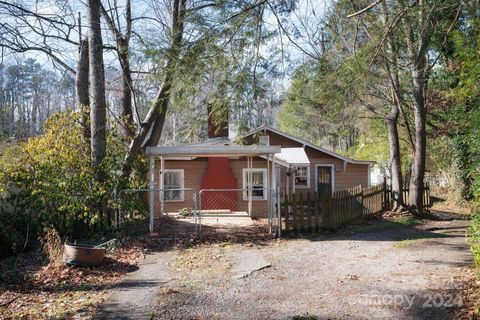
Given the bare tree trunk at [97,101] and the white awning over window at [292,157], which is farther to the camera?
the white awning over window at [292,157]

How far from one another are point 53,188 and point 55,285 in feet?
14.0

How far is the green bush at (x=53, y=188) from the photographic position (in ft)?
34.7

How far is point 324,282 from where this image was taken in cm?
686

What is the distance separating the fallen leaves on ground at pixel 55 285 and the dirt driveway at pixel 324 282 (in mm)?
1040

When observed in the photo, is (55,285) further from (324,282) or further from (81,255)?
(324,282)

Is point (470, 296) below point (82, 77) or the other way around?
below

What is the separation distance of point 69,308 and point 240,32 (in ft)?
17.1

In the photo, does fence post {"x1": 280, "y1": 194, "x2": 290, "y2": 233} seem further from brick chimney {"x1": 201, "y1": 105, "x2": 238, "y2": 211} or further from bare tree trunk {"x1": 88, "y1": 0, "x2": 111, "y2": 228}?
brick chimney {"x1": 201, "y1": 105, "x2": 238, "y2": 211}

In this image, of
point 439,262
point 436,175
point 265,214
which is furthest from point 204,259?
point 436,175

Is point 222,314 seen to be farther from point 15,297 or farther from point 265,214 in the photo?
point 265,214

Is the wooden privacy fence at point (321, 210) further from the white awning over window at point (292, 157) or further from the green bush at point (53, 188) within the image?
the green bush at point (53, 188)

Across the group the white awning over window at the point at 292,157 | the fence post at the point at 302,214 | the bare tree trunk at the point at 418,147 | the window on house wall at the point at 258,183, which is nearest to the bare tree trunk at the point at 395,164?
the bare tree trunk at the point at 418,147

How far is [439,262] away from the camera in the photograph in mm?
8039

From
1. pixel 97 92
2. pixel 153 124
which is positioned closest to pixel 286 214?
pixel 153 124
